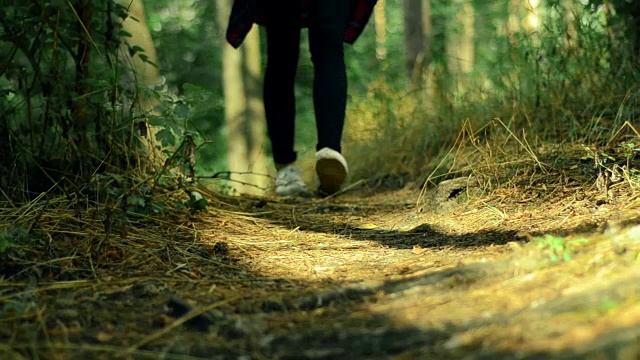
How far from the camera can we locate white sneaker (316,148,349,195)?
3.91 m

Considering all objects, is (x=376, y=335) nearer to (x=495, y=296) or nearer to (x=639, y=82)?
(x=495, y=296)

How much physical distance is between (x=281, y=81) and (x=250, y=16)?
Answer: 41cm

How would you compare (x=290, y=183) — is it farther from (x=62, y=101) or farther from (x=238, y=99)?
(x=238, y=99)

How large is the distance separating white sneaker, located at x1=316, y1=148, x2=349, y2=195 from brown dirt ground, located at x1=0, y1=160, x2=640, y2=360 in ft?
2.51

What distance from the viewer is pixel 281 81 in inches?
175

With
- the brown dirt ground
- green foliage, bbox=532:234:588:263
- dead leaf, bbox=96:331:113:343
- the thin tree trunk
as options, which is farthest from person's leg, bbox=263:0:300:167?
the thin tree trunk

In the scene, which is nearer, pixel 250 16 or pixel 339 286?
pixel 339 286

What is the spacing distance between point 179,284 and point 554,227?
1.23 m

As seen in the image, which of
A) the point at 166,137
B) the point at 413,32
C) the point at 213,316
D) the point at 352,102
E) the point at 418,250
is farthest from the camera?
the point at 413,32

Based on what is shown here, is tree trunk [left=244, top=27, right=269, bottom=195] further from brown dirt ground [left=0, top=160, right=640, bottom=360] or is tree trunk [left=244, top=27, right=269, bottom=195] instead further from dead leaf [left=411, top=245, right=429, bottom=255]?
dead leaf [left=411, top=245, right=429, bottom=255]

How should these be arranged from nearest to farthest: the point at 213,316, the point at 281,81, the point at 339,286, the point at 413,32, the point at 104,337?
the point at 104,337 → the point at 213,316 → the point at 339,286 → the point at 281,81 → the point at 413,32

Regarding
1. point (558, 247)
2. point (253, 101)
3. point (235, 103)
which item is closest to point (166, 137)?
point (558, 247)

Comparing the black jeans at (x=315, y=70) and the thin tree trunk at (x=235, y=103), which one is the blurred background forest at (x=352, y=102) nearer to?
the black jeans at (x=315, y=70)

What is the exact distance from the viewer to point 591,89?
13.5 feet
